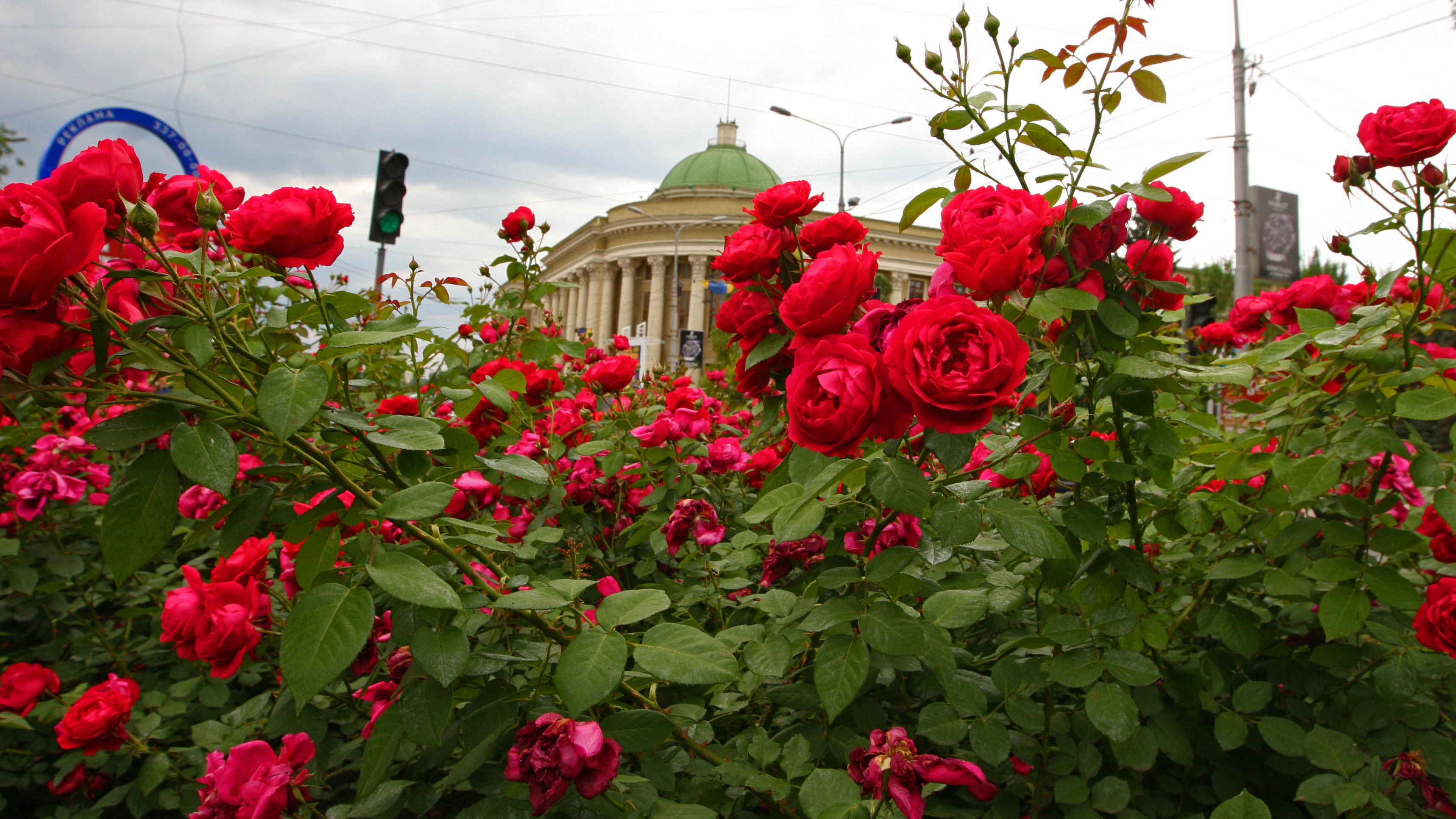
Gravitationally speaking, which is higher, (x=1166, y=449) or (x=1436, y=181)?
(x=1436, y=181)

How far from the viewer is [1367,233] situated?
1047 millimetres

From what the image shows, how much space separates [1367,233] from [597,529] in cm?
129

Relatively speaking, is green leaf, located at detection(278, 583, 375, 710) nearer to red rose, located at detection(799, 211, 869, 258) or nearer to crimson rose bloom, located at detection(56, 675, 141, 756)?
red rose, located at detection(799, 211, 869, 258)

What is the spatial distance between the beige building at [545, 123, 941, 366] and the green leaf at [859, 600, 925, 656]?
29.7m

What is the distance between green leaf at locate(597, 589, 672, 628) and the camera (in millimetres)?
686

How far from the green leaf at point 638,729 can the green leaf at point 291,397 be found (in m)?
0.38

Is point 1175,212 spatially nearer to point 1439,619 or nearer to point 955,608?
point 955,608

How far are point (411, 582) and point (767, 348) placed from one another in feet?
1.65

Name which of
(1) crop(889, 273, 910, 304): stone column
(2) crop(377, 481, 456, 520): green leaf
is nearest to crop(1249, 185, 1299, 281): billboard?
(2) crop(377, 481, 456, 520): green leaf

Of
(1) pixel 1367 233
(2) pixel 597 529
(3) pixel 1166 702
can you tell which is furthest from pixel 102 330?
(1) pixel 1367 233

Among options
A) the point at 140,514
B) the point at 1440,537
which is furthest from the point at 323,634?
the point at 1440,537

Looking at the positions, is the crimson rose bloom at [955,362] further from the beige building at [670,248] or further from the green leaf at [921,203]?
the beige building at [670,248]

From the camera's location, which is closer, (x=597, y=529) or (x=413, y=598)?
(x=413, y=598)

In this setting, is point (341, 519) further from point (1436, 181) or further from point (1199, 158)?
point (1436, 181)
